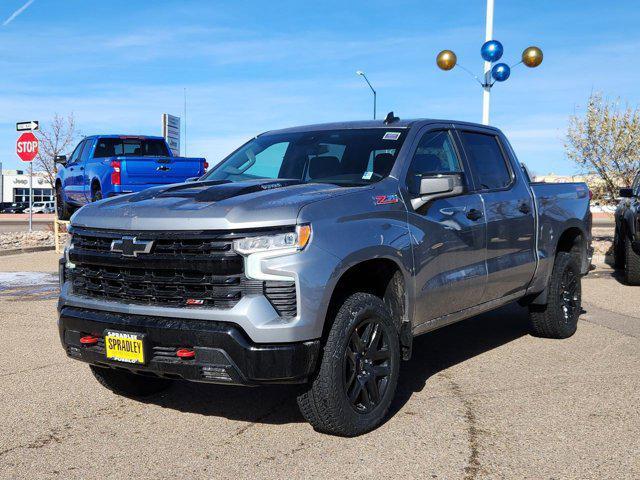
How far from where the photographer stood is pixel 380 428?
459cm

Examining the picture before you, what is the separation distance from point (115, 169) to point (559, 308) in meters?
8.39

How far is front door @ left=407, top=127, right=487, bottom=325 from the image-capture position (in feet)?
16.4

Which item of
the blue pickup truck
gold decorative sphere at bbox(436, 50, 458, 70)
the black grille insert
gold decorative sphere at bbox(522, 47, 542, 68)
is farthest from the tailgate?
the black grille insert

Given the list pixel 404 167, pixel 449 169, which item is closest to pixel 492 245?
pixel 449 169

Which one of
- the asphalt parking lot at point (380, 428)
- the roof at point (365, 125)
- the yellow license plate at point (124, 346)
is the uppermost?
the roof at point (365, 125)

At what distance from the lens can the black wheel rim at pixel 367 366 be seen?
171 inches

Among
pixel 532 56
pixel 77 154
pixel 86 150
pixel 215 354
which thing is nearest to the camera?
pixel 215 354

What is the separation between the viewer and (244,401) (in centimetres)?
519

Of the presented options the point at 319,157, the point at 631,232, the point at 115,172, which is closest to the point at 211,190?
the point at 319,157

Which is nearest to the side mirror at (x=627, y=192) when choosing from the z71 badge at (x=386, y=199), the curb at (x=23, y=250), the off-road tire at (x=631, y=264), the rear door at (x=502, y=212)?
the off-road tire at (x=631, y=264)

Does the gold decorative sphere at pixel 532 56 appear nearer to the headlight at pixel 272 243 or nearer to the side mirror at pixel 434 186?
the side mirror at pixel 434 186

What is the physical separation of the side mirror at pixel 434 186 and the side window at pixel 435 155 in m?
0.14

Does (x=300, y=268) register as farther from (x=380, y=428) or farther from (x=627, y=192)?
(x=627, y=192)

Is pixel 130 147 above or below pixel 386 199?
above
